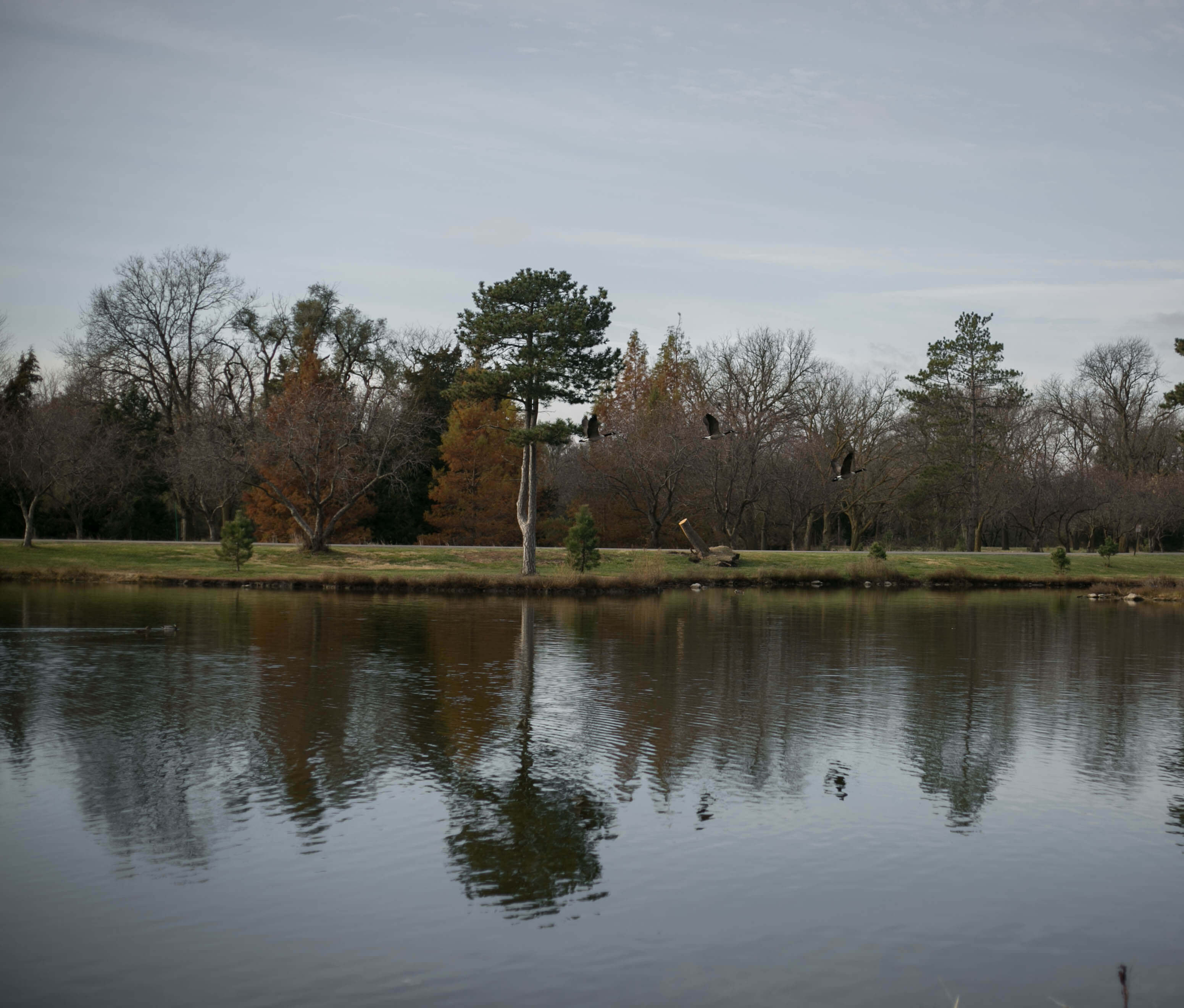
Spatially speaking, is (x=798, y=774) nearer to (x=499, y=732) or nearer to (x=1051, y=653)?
(x=499, y=732)

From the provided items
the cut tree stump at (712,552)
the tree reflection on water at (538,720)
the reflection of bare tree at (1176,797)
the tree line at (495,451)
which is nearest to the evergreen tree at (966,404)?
the tree line at (495,451)

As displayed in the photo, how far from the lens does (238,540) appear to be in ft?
133

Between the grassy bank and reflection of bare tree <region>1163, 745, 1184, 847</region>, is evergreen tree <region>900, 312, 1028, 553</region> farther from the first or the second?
reflection of bare tree <region>1163, 745, 1184, 847</region>

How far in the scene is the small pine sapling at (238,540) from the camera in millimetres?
40562

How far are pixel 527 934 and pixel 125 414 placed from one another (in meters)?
62.8

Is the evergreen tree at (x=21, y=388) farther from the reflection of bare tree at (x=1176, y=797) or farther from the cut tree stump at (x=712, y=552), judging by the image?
the reflection of bare tree at (x=1176, y=797)

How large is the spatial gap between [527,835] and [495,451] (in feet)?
164

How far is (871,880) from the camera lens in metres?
8.48

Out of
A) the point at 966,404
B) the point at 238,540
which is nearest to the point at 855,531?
the point at 966,404

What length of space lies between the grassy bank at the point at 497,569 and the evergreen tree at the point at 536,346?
440cm

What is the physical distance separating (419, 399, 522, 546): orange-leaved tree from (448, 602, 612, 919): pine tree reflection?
4566 cm

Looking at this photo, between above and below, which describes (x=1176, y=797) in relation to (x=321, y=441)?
below

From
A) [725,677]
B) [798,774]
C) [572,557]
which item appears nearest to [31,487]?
[572,557]

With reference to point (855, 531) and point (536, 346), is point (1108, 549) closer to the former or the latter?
point (855, 531)
